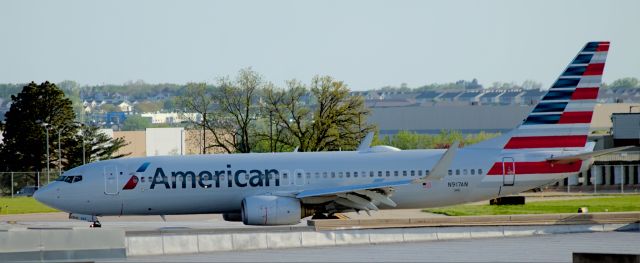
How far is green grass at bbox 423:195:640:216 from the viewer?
47500mm

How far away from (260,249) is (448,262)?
5361mm

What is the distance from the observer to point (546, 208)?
49562 millimetres

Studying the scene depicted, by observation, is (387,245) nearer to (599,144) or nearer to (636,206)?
(636,206)

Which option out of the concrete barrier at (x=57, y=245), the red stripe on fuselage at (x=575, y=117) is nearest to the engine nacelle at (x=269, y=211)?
the red stripe on fuselage at (x=575, y=117)

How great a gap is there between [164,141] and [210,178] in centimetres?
8722

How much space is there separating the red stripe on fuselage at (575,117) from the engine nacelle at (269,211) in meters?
9.98

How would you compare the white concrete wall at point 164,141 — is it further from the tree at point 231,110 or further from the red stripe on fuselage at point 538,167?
the red stripe on fuselage at point 538,167

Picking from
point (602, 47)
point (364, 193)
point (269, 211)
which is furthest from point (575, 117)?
point (269, 211)

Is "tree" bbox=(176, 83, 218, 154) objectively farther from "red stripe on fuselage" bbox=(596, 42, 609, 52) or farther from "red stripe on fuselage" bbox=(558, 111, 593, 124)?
"red stripe on fuselage" bbox=(596, 42, 609, 52)

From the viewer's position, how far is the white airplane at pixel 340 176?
137 ft

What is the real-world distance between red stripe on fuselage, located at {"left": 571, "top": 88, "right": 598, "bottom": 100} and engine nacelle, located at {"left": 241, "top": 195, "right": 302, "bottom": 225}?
35.0ft

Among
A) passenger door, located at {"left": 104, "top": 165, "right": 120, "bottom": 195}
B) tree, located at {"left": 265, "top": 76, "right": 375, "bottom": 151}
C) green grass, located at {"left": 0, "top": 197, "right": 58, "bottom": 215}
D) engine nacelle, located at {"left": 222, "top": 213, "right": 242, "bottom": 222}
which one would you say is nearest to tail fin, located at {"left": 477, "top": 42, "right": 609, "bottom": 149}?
engine nacelle, located at {"left": 222, "top": 213, "right": 242, "bottom": 222}

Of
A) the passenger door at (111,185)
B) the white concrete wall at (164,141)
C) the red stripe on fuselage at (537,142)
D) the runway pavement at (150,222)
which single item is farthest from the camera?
the white concrete wall at (164,141)

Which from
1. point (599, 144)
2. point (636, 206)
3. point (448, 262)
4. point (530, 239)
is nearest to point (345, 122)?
point (599, 144)
